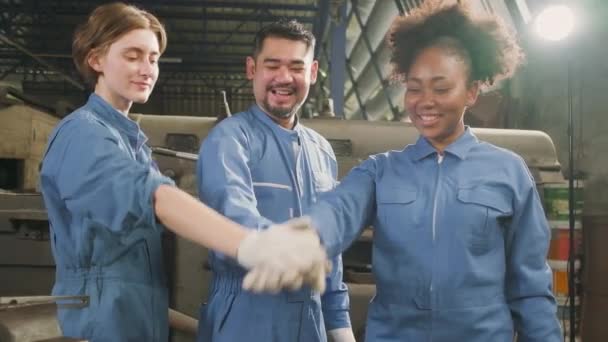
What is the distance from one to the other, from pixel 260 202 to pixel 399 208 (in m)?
0.51

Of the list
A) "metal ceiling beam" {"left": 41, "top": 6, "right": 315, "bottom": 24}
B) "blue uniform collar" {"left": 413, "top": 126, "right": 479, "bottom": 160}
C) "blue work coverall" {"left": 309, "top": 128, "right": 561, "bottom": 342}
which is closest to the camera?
"blue work coverall" {"left": 309, "top": 128, "right": 561, "bottom": 342}

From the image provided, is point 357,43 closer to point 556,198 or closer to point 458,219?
point 556,198

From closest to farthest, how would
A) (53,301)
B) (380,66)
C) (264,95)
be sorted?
(53,301), (264,95), (380,66)

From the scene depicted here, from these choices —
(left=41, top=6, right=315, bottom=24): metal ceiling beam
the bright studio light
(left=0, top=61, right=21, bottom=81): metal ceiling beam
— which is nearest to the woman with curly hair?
the bright studio light

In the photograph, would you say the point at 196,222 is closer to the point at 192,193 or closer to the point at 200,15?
the point at 192,193

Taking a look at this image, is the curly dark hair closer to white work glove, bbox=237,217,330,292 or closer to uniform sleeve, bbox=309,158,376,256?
uniform sleeve, bbox=309,158,376,256

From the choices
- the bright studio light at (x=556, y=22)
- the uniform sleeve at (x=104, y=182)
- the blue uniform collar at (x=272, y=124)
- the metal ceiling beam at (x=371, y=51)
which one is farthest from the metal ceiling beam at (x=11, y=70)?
the uniform sleeve at (x=104, y=182)

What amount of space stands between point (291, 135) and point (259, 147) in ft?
0.47

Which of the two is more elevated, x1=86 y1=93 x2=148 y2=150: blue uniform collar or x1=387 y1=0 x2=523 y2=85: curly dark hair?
x1=387 y1=0 x2=523 y2=85: curly dark hair

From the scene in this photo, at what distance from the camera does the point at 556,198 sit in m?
3.41

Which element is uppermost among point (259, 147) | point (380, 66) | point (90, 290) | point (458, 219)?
point (380, 66)

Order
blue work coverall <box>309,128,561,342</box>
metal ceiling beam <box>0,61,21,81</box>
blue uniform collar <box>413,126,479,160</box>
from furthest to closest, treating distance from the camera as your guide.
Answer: metal ceiling beam <box>0,61,21,81</box>, blue uniform collar <box>413,126,479,160</box>, blue work coverall <box>309,128,561,342</box>

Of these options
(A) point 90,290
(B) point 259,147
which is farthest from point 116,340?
(B) point 259,147

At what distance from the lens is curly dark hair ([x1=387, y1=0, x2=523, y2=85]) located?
181cm
